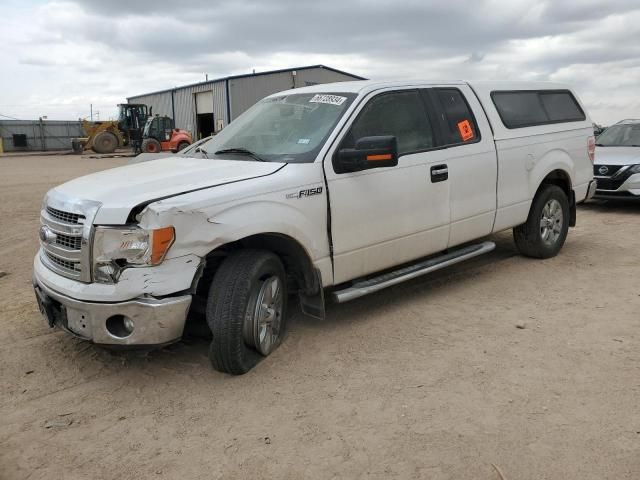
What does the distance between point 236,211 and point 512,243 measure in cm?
476

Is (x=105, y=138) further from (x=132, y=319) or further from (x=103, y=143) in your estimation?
(x=132, y=319)

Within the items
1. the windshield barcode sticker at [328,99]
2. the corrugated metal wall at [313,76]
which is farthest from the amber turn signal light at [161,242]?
the corrugated metal wall at [313,76]

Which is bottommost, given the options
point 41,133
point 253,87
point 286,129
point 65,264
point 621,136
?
point 65,264

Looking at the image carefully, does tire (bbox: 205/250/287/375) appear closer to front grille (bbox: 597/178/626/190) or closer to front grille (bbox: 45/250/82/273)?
front grille (bbox: 45/250/82/273)

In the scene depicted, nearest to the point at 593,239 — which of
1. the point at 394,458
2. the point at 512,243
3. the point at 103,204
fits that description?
the point at 512,243

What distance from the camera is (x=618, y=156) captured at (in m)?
9.80

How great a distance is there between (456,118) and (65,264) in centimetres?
352

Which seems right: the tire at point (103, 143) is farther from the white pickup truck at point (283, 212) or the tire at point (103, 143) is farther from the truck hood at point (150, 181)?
the truck hood at point (150, 181)

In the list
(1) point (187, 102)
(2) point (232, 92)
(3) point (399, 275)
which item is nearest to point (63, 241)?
(3) point (399, 275)

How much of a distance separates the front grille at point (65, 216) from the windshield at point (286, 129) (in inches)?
51.4

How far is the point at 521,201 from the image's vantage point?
5.79 m

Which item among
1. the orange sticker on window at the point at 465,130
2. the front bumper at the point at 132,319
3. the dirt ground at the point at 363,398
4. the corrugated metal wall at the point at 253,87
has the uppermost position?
the corrugated metal wall at the point at 253,87

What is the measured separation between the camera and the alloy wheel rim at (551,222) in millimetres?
6223

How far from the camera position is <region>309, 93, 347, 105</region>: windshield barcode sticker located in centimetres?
448
